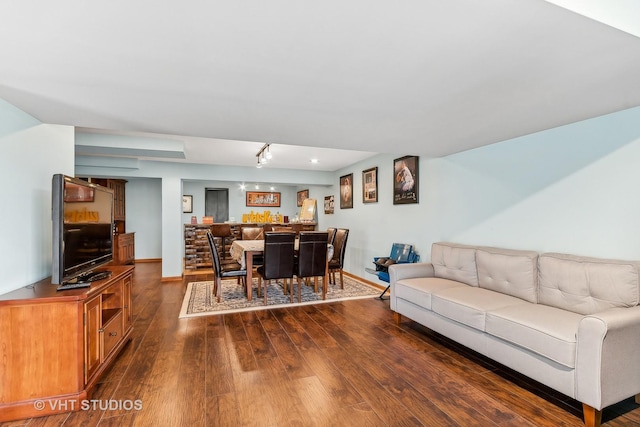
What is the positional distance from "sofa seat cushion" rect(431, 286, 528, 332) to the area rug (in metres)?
1.90

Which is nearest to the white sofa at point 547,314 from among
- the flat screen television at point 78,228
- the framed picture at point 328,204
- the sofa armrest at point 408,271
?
the sofa armrest at point 408,271

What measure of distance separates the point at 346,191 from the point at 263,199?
395cm

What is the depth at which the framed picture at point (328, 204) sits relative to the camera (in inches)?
290

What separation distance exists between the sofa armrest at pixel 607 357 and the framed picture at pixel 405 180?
9.06ft

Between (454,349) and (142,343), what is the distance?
305 centimetres

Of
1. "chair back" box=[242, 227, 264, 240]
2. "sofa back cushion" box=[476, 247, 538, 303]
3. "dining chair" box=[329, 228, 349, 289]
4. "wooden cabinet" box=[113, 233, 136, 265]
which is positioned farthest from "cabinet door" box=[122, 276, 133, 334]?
"wooden cabinet" box=[113, 233, 136, 265]

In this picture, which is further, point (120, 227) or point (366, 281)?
point (120, 227)

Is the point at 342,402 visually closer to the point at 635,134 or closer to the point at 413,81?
the point at 413,81

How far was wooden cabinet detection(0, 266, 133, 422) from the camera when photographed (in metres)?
1.84

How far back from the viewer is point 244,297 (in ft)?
15.1

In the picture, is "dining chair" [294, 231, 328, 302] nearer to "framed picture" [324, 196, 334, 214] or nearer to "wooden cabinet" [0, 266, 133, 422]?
"wooden cabinet" [0, 266, 133, 422]

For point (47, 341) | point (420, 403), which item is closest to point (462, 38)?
point (420, 403)

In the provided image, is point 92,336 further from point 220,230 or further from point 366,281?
point 366,281

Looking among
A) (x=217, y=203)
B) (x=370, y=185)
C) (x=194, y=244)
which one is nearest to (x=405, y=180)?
(x=370, y=185)
